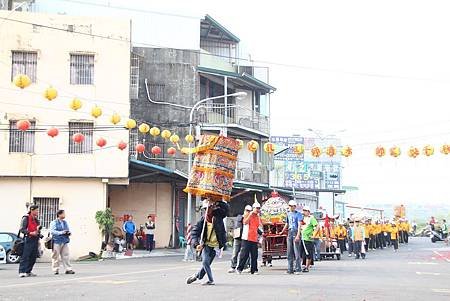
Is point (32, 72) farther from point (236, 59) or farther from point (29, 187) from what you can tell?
point (236, 59)

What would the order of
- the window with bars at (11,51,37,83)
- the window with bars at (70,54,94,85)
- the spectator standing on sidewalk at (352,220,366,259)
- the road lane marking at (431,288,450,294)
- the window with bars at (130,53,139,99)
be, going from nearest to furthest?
the road lane marking at (431,288,450,294), the spectator standing on sidewalk at (352,220,366,259), the window with bars at (11,51,37,83), the window with bars at (70,54,94,85), the window with bars at (130,53,139,99)

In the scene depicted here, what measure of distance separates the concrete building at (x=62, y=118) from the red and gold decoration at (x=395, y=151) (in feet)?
38.8

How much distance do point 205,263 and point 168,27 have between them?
94.7ft

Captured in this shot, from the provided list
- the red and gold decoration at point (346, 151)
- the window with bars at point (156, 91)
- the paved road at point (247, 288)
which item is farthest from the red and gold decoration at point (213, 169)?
the window with bars at point (156, 91)

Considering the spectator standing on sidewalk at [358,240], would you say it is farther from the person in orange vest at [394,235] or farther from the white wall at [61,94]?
the person in orange vest at [394,235]

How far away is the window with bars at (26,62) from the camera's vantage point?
3192 centimetres

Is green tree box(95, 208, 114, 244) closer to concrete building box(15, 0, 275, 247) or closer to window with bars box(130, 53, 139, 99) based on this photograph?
concrete building box(15, 0, 275, 247)

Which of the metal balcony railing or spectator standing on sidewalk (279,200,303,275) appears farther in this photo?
the metal balcony railing

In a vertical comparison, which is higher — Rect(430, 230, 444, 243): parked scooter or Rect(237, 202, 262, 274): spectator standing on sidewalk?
Rect(237, 202, 262, 274): spectator standing on sidewalk

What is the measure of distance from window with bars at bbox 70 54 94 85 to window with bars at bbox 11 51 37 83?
1689mm

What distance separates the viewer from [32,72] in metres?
32.0

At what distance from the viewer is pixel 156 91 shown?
39812 mm

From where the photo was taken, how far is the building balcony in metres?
41.1

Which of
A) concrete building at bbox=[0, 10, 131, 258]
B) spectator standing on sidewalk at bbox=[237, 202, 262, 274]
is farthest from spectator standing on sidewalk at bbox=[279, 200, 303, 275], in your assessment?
concrete building at bbox=[0, 10, 131, 258]
